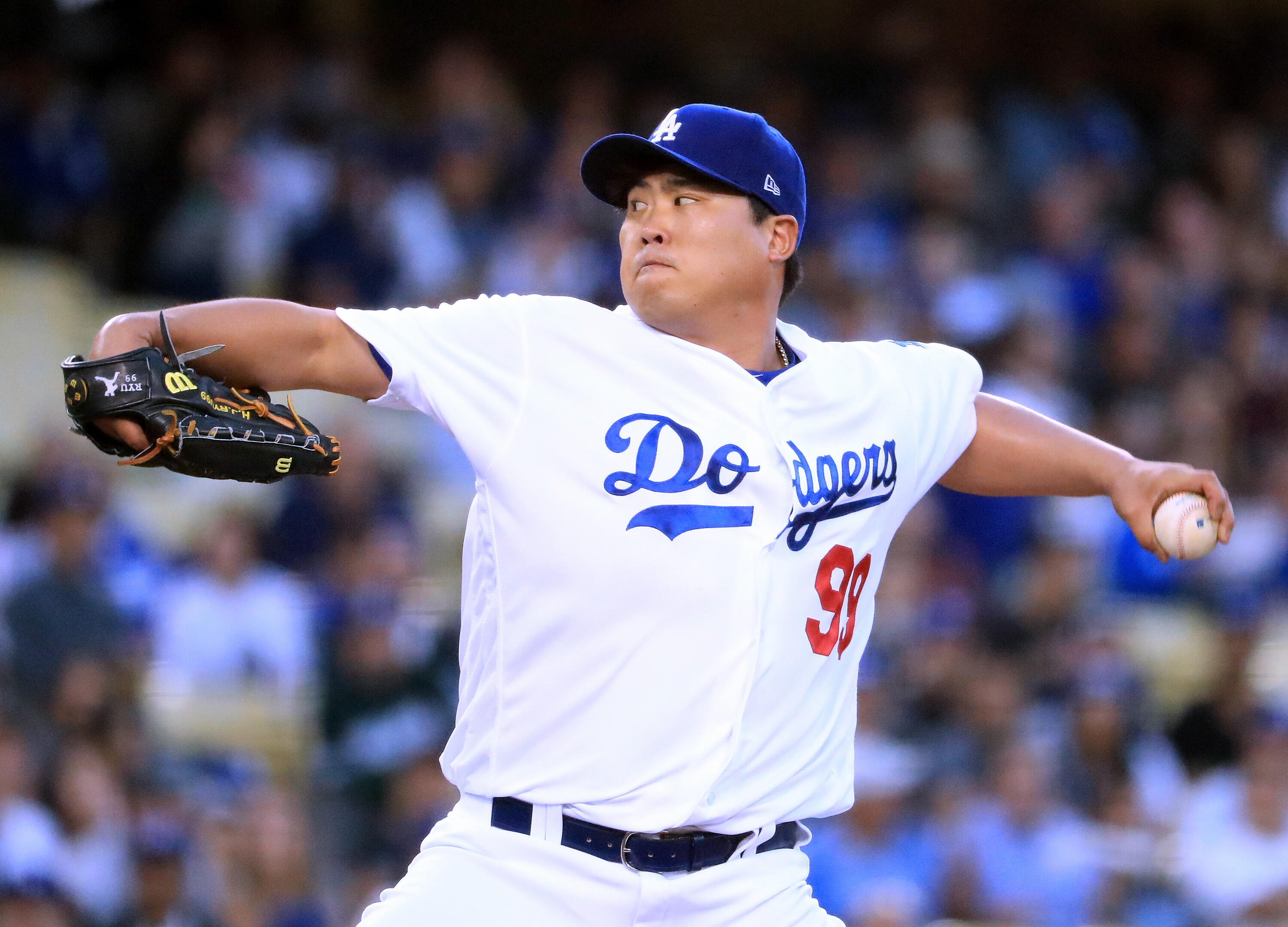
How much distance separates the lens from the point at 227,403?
2.77 metres

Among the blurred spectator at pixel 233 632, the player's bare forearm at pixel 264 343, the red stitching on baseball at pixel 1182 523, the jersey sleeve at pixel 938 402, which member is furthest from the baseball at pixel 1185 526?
the blurred spectator at pixel 233 632

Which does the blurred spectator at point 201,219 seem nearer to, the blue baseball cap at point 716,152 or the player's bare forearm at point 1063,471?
the blue baseball cap at point 716,152

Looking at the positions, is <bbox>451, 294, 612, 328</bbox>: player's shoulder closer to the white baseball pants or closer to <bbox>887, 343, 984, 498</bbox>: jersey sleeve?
<bbox>887, 343, 984, 498</bbox>: jersey sleeve

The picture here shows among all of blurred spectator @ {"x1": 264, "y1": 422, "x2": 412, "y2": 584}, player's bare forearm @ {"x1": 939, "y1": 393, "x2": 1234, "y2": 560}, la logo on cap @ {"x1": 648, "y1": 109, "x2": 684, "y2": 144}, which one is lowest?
blurred spectator @ {"x1": 264, "y1": 422, "x2": 412, "y2": 584}

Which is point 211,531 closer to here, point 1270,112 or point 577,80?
point 577,80

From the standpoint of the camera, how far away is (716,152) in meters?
3.17

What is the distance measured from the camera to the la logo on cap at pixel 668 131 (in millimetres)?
3160

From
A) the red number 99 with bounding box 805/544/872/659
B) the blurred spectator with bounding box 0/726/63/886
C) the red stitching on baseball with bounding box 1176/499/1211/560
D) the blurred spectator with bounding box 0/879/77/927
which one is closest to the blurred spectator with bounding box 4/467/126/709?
the blurred spectator with bounding box 0/726/63/886

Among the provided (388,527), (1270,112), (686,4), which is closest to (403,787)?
(388,527)

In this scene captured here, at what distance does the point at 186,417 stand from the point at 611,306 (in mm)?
5100

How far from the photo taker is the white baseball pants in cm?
283

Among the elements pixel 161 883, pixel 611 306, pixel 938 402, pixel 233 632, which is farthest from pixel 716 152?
pixel 611 306

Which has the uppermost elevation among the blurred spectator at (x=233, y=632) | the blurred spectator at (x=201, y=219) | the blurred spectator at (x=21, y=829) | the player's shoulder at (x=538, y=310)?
the blurred spectator at (x=201, y=219)

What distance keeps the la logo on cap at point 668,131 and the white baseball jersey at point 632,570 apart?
34 centimetres
